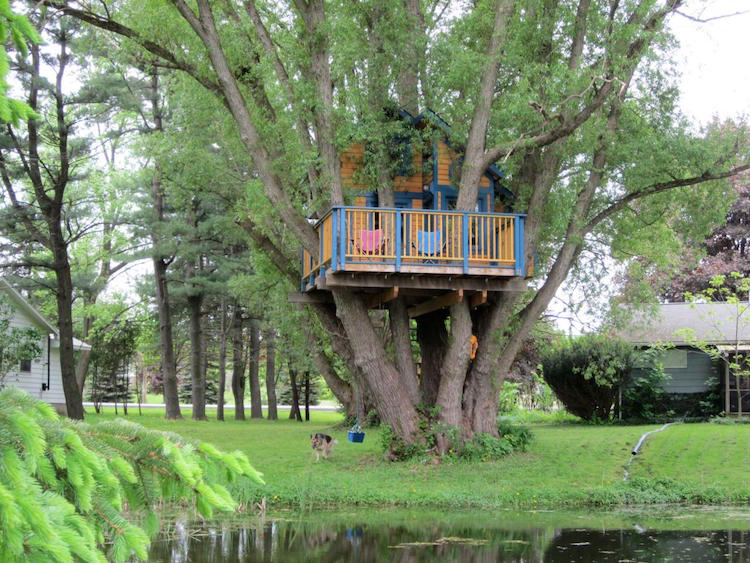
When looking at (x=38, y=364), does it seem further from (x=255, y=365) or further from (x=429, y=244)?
(x=429, y=244)

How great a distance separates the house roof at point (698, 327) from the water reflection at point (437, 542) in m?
15.9

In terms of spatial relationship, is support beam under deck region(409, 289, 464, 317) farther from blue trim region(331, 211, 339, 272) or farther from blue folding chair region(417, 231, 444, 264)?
blue trim region(331, 211, 339, 272)

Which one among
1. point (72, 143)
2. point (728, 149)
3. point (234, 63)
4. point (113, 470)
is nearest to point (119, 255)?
point (72, 143)

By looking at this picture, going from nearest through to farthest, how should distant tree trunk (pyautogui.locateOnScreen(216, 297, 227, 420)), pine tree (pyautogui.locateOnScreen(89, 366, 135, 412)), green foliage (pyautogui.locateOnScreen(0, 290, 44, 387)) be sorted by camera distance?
1. green foliage (pyautogui.locateOnScreen(0, 290, 44, 387))
2. distant tree trunk (pyautogui.locateOnScreen(216, 297, 227, 420))
3. pine tree (pyautogui.locateOnScreen(89, 366, 135, 412))

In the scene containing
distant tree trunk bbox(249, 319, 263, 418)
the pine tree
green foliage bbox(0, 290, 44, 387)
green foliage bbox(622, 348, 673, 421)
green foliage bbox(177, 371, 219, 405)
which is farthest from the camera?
green foliage bbox(177, 371, 219, 405)

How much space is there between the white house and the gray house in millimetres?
22055

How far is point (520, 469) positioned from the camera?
1634cm

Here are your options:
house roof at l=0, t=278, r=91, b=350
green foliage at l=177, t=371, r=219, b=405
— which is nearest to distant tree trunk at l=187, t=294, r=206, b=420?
house roof at l=0, t=278, r=91, b=350

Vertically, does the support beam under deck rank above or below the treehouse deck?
below

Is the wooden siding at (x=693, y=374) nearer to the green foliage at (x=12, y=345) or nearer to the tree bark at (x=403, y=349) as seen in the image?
the tree bark at (x=403, y=349)

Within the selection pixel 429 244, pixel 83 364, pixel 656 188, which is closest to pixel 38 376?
pixel 83 364

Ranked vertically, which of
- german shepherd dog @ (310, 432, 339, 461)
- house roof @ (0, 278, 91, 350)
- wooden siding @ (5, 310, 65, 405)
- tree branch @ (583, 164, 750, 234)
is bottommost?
german shepherd dog @ (310, 432, 339, 461)

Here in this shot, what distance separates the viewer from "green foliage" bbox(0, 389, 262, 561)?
2625 mm

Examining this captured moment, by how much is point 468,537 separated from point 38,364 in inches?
1092
